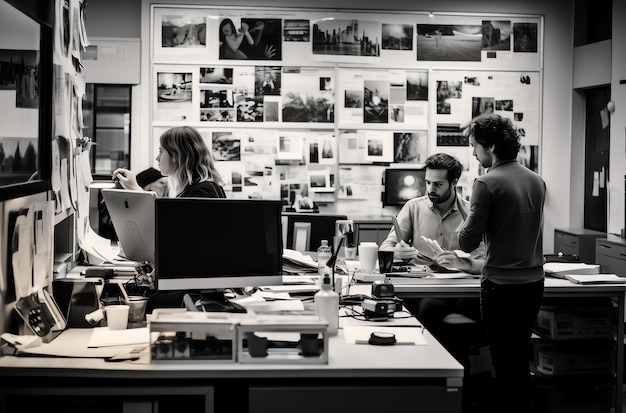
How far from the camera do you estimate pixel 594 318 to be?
12.3ft

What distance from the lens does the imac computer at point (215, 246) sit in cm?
275

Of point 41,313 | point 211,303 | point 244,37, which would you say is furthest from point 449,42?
point 41,313

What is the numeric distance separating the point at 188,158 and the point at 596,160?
423 cm

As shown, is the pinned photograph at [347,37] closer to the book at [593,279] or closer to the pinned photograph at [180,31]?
the pinned photograph at [180,31]

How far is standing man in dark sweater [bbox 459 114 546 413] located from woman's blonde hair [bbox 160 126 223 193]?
1.34m

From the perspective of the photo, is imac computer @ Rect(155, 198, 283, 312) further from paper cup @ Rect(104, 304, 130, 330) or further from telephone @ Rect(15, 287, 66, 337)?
telephone @ Rect(15, 287, 66, 337)

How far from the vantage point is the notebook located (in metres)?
3.16

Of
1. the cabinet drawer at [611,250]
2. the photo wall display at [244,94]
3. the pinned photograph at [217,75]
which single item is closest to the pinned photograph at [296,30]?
the photo wall display at [244,94]

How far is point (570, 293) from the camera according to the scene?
11.8ft

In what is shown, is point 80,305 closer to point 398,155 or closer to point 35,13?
point 35,13

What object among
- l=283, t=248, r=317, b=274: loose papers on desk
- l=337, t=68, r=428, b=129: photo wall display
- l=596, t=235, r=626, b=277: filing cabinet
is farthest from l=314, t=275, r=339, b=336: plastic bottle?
l=337, t=68, r=428, b=129: photo wall display

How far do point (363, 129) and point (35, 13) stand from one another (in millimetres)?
4355

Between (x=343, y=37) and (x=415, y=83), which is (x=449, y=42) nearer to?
(x=415, y=83)

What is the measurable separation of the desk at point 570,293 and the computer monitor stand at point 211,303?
3.09 ft
